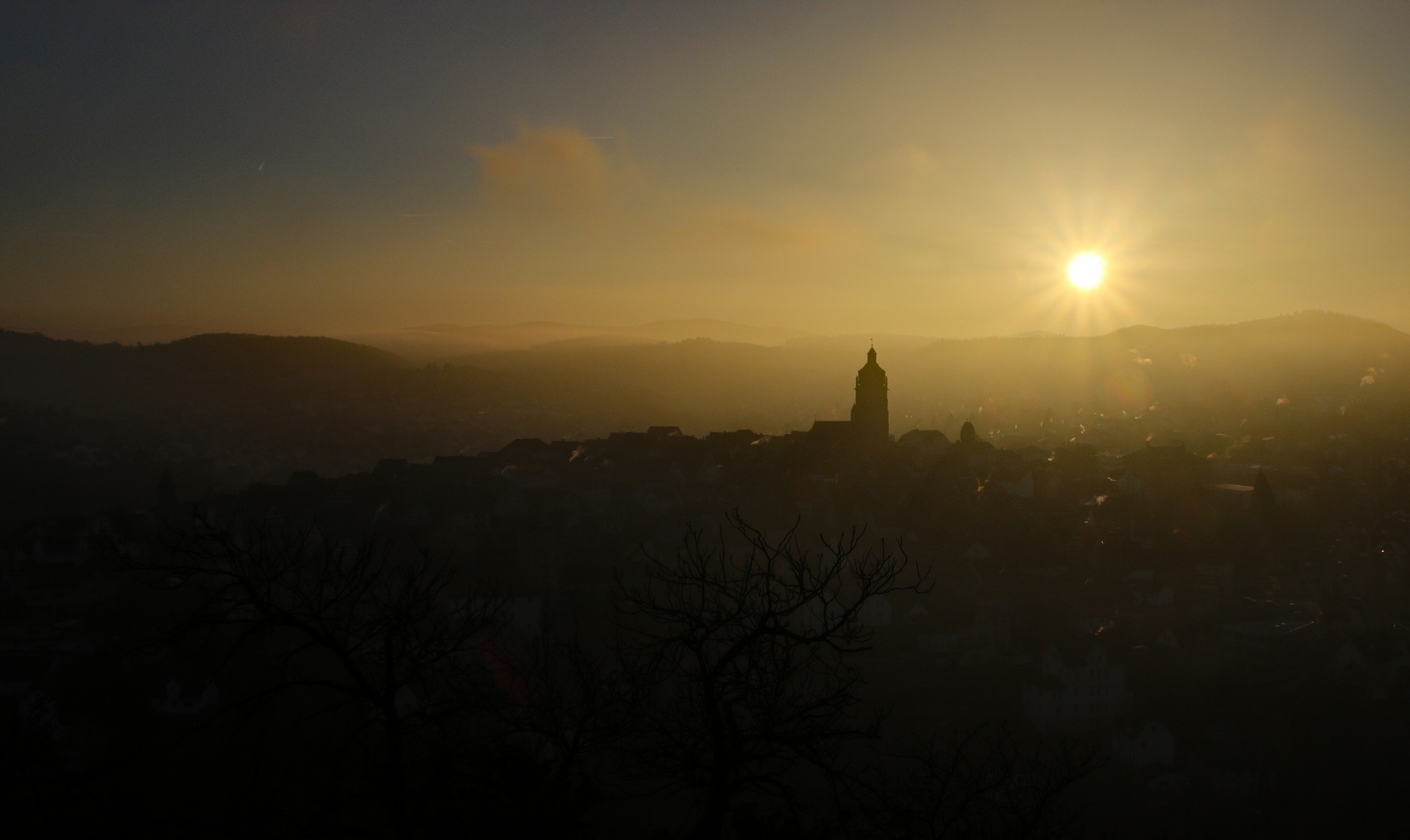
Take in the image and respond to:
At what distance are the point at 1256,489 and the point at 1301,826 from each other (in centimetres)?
1725

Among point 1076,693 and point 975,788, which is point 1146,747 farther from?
point 975,788

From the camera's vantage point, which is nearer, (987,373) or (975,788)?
(975,788)

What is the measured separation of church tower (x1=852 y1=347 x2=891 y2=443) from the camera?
32188mm

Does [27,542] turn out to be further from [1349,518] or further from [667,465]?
[1349,518]

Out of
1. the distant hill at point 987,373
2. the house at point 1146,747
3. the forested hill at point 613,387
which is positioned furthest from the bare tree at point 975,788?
the distant hill at point 987,373

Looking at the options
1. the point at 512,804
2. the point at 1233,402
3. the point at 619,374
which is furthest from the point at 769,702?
the point at 1233,402

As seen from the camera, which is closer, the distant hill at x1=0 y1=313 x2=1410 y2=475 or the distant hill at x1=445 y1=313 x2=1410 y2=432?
the distant hill at x1=0 y1=313 x2=1410 y2=475

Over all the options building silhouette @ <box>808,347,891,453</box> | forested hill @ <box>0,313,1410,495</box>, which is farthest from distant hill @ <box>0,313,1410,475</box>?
building silhouette @ <box>808,347,891,453</box>

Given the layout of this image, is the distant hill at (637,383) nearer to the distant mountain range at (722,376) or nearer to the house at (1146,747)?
the distant mountain range at (722,376)

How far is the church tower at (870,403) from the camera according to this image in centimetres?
3219

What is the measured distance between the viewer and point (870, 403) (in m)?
32.3

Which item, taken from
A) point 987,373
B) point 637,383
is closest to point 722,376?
point 637,383

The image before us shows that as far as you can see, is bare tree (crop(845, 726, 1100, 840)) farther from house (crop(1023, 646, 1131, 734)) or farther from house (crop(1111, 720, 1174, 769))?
house (crop(1023, 646, 1131, 734))

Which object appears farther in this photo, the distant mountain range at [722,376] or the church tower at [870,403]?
the distant mountain range at [722,376]
